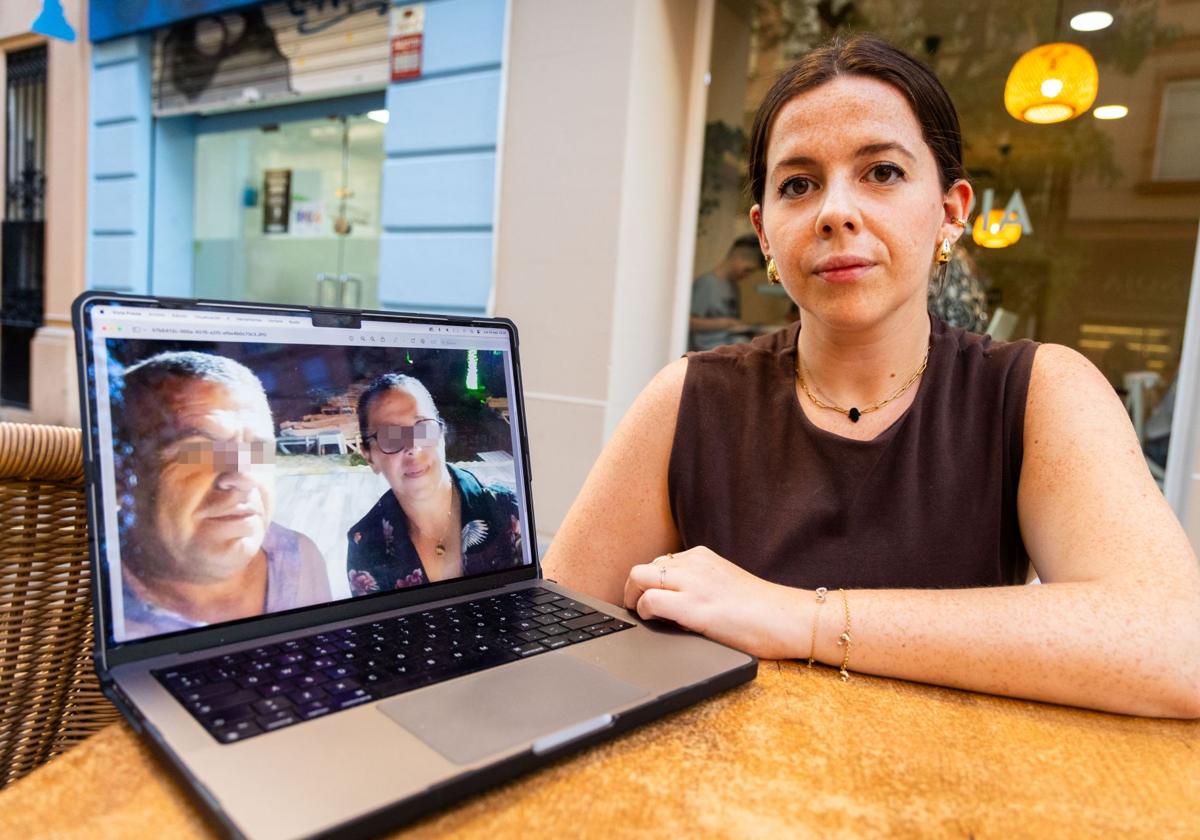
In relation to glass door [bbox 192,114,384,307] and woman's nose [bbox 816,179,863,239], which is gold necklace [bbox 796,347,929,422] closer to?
woman's nose [bbox 816,179,863,239]

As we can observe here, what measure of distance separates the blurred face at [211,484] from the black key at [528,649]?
24 centimetres

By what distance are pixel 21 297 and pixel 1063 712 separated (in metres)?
7.53

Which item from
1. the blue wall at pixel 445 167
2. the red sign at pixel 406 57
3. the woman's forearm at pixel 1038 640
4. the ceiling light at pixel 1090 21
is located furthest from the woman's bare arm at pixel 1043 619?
the red sign at pixel 406 57

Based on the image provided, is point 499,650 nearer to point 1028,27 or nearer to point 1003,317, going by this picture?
point 1003,317

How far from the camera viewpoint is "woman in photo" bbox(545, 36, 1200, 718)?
2.50ft

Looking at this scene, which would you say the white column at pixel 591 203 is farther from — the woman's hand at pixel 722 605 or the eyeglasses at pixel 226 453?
the eyeglasses at pixel 226 453

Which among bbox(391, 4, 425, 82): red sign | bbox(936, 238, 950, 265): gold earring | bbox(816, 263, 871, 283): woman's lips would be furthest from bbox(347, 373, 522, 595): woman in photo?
bbox(391, 4, 425, 82): red sign

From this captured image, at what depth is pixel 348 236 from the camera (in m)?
4.61

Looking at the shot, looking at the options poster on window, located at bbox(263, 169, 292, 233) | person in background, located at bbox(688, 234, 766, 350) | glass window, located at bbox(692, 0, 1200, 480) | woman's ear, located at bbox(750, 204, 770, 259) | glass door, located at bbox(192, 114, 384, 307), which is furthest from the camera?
poster on window, located at bbox(263, 169, 292, 233)

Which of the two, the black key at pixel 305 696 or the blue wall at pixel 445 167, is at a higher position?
the blue wall at pixel 445 167

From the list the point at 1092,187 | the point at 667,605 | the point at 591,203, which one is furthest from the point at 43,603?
the point at 1092,187

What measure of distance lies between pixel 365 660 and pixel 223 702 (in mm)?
116

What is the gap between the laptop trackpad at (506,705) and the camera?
20.8 inches

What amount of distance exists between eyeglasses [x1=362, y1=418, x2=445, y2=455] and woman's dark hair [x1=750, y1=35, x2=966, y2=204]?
2.35 feet
